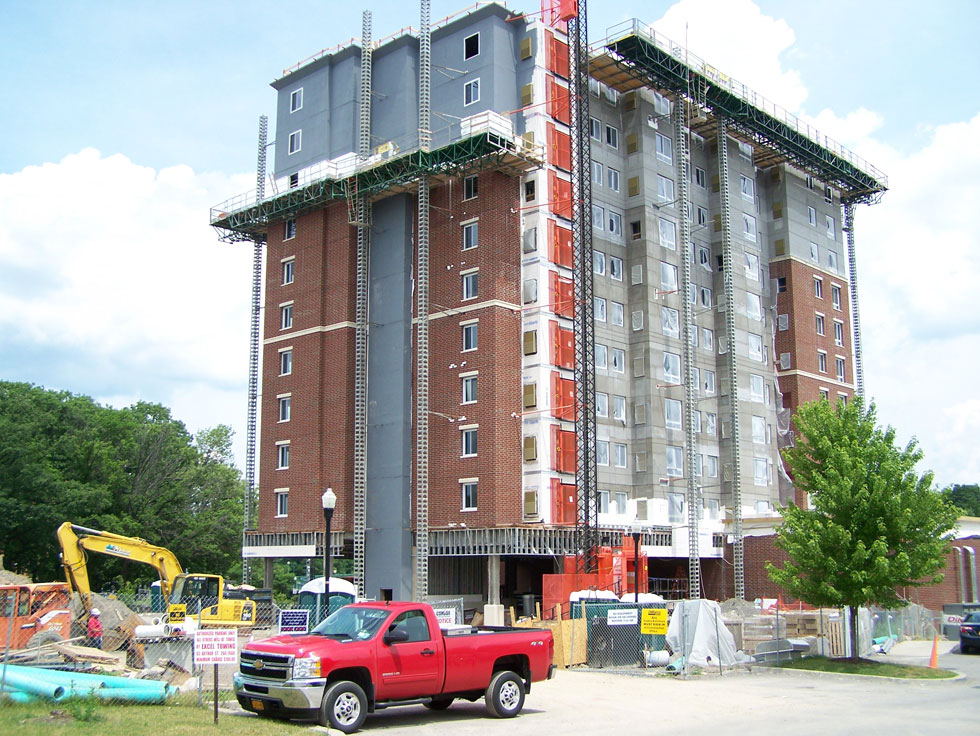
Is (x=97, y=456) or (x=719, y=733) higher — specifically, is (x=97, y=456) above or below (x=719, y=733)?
above

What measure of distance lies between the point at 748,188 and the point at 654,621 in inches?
1634

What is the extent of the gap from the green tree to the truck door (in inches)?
653

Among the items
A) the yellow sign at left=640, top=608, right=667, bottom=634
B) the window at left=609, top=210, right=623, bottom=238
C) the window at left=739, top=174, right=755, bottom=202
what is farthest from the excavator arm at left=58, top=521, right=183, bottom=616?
the window at left=739, top=174, right=755, bottom=202

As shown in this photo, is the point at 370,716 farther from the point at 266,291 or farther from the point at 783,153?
the point at 783,153

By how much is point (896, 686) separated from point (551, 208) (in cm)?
2923

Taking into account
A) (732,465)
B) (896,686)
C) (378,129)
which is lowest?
(896,686)

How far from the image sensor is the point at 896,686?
93.1 feet

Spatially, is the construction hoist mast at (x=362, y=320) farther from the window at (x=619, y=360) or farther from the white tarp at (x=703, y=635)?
the white tarp at (x=703, y=635)

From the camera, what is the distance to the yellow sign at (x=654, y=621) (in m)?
29.7

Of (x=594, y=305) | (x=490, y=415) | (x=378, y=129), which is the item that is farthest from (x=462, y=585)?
(x=378, y=129)

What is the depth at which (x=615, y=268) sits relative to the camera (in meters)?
56.6

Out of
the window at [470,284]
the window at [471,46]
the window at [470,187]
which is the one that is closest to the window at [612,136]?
the window at [471,46]

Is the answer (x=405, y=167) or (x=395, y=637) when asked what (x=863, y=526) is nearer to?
(x=395, y=637)

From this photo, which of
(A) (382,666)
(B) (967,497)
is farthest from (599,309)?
(B) (967,497)
